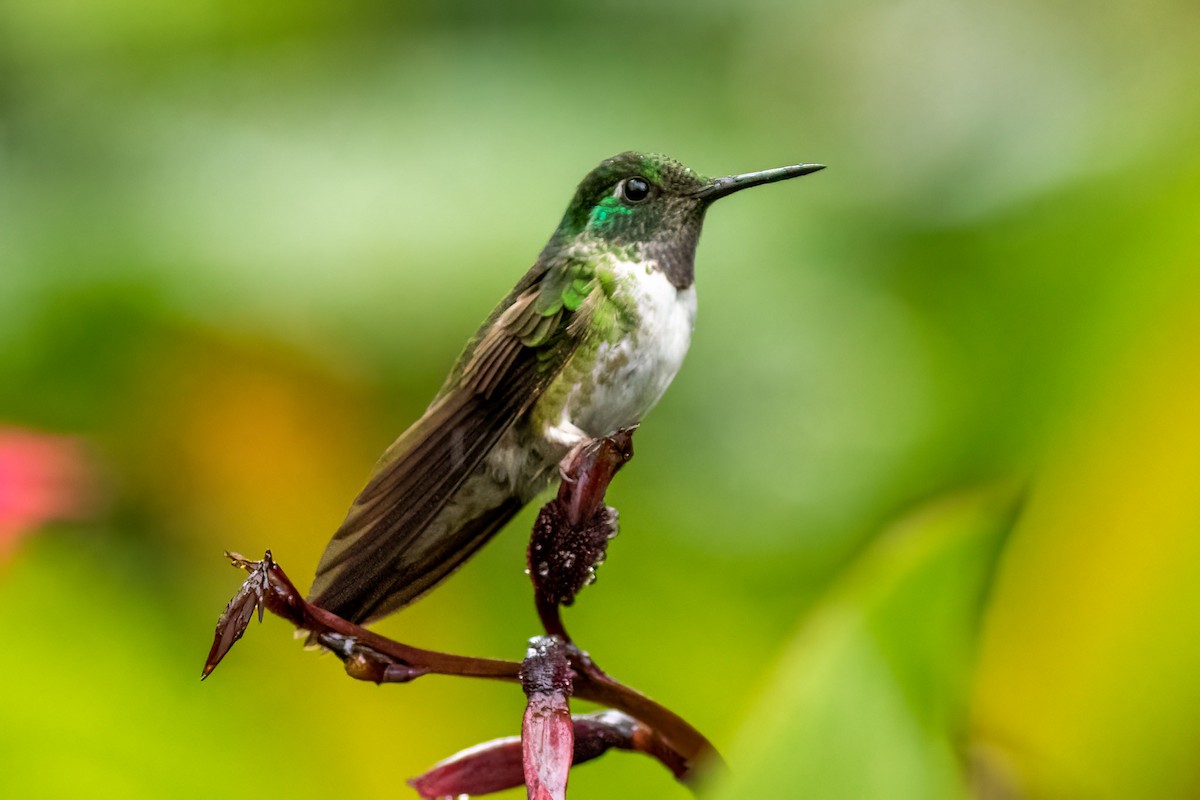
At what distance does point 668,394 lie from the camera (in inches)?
67.0

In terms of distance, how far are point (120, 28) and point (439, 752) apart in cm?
152

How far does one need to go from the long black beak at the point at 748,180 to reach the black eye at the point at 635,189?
38mm

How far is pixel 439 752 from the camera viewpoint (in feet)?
4.33

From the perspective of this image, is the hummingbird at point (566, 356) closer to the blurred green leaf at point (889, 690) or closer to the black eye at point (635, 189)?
the black eye at point (635, 189)

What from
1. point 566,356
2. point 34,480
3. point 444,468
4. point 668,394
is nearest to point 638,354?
point 566,356

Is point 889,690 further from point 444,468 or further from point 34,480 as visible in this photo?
point 34,480

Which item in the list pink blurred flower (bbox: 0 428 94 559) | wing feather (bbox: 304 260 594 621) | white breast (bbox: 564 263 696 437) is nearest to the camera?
wing feather (bbox: 304 260 594 621)

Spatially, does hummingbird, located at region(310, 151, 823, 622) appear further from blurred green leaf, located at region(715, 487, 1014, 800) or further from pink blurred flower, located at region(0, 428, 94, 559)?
pink blurred flower, located at region(0, 428, 94, 559)

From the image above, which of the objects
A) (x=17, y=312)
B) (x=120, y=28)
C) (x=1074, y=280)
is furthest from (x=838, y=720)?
(x=120, y=28)

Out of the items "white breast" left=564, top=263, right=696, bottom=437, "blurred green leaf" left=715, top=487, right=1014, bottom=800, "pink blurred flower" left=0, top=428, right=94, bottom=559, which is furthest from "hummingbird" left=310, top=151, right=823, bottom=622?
"pink blurred flower" left=0, top=428, right=94, bottom=559

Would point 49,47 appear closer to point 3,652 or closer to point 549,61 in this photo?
point 549,61

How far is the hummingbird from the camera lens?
0.75 meters

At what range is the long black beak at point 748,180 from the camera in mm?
693

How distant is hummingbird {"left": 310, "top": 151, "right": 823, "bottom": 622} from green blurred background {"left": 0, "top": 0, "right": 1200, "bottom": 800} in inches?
8.0
